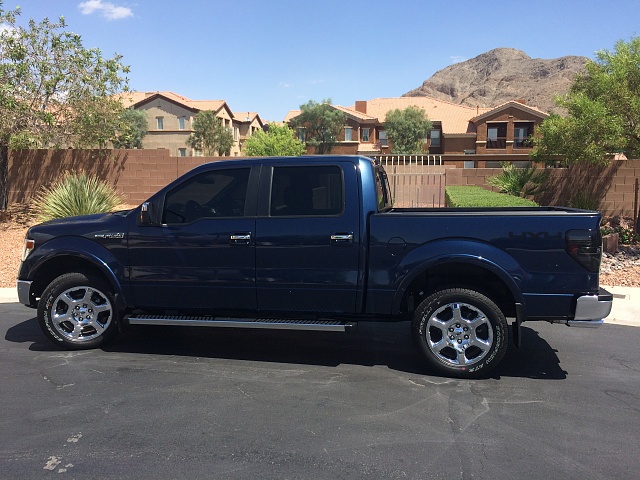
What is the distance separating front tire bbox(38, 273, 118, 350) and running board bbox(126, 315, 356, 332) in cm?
39

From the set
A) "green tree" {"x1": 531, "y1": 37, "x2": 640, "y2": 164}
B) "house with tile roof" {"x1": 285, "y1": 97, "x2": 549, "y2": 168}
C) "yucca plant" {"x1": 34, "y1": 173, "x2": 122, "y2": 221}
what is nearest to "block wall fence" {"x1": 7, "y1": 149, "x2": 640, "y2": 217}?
"green tree" {"x1": 531, "y1": 37, "x2": 640, "y2": 164}

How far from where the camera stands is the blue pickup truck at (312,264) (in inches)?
197

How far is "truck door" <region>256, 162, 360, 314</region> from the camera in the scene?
5.30 m

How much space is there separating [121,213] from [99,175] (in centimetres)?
1140

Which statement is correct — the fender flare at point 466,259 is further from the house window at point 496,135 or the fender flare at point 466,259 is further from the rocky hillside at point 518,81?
the rocky hillside at point 518,81

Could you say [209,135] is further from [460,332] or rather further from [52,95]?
[460,332]

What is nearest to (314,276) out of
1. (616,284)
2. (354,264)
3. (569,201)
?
(354,264)

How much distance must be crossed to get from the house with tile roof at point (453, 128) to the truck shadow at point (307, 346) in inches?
1707

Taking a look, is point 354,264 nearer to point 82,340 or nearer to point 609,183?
point 82,340

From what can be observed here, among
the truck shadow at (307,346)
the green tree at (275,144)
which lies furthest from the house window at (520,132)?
the truck shadow at (307,346)

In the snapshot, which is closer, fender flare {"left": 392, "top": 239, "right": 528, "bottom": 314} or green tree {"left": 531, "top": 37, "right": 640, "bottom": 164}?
fender flare {"left": 392, "top": 239, "right": 528, "bottom": 314}

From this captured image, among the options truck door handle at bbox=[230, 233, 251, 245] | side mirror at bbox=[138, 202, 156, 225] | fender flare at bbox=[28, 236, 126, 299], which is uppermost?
side mirror at bbox=[138, 202, 156, 225]

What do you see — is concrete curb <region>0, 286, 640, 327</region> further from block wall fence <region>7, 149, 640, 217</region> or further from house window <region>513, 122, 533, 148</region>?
house window <region>513, 122, 533, 148</region>

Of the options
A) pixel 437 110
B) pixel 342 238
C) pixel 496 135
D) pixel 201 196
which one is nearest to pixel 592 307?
pixel 342 238
